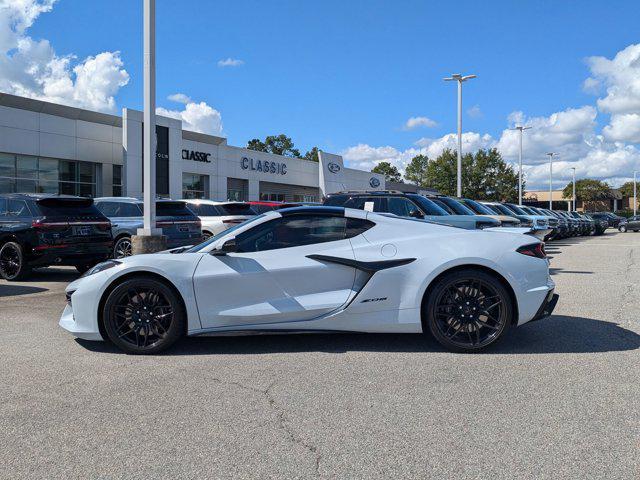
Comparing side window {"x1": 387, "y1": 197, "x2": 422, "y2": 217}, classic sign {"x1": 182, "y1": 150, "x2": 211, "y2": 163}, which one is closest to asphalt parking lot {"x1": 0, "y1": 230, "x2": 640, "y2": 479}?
side window {"x1": 387, "y1": 197, "x2": 422, "y2": 217}

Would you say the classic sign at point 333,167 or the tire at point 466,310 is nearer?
the tire at point 466,310

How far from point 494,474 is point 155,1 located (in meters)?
11.4

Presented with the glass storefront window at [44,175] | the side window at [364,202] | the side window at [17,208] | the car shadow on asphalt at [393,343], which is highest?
the glass storefront window at [44,175]

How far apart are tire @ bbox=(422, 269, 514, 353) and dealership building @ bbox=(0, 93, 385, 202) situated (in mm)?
22982

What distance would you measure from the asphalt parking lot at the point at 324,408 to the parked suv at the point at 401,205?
522 cm

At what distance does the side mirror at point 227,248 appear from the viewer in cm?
519

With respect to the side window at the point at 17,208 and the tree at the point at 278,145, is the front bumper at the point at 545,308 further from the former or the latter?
the tree at the point at 278,145

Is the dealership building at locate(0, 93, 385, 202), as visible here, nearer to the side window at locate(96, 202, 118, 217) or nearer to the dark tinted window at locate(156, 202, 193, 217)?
the side window at locate(96, 202, 118, 217)

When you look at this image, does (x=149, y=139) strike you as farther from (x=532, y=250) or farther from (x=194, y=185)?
(x=194, y=185)

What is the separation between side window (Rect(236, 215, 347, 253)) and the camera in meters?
5.40

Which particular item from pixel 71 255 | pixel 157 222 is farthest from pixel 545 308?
pixel 157 222

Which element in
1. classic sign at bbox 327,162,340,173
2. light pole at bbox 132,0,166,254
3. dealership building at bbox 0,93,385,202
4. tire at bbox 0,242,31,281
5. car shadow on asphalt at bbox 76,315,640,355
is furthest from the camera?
classic sign at bbox 327,162,340,173

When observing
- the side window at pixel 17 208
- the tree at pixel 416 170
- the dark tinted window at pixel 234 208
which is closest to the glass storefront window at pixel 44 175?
the dark tinted window at pixel 234 208

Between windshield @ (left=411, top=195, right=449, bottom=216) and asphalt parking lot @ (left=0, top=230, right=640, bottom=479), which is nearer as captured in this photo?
asphalt parking lot @ (left=0, top=230, right=640, bottom=479)
